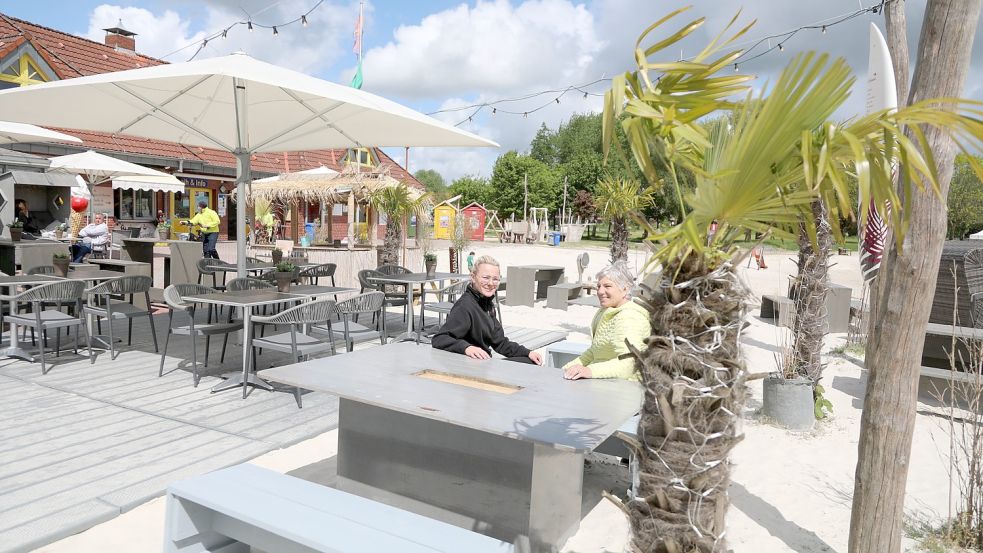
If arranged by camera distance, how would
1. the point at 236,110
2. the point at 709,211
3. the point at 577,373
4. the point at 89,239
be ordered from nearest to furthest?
the point at 709,211
the point at 577,373
the point at 236,110
the point at 89,239

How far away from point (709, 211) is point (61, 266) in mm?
7090

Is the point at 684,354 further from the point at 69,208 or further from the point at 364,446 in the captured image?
the point at 69,208

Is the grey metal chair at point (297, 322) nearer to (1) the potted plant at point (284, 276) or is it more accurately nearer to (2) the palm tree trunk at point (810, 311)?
(1) the potted plant at point (284, 276)

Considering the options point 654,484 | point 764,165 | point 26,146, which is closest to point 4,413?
point 654,484

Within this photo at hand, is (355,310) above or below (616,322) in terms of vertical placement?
below

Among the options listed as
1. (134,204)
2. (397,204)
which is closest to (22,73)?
(134,204)

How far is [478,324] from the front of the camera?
402cm

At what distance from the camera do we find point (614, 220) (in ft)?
34.5

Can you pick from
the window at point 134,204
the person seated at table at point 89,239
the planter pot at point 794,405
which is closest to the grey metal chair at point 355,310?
the planter pot at point 794,405

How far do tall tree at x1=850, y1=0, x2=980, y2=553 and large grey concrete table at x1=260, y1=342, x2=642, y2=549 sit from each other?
38.5 inches

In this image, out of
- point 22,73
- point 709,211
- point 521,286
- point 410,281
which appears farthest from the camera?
point 22,73

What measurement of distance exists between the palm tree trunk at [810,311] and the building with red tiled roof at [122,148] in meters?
10.3

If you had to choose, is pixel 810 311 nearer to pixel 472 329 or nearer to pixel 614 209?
pixel 472 329

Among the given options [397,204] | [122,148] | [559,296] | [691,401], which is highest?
[122,148]
